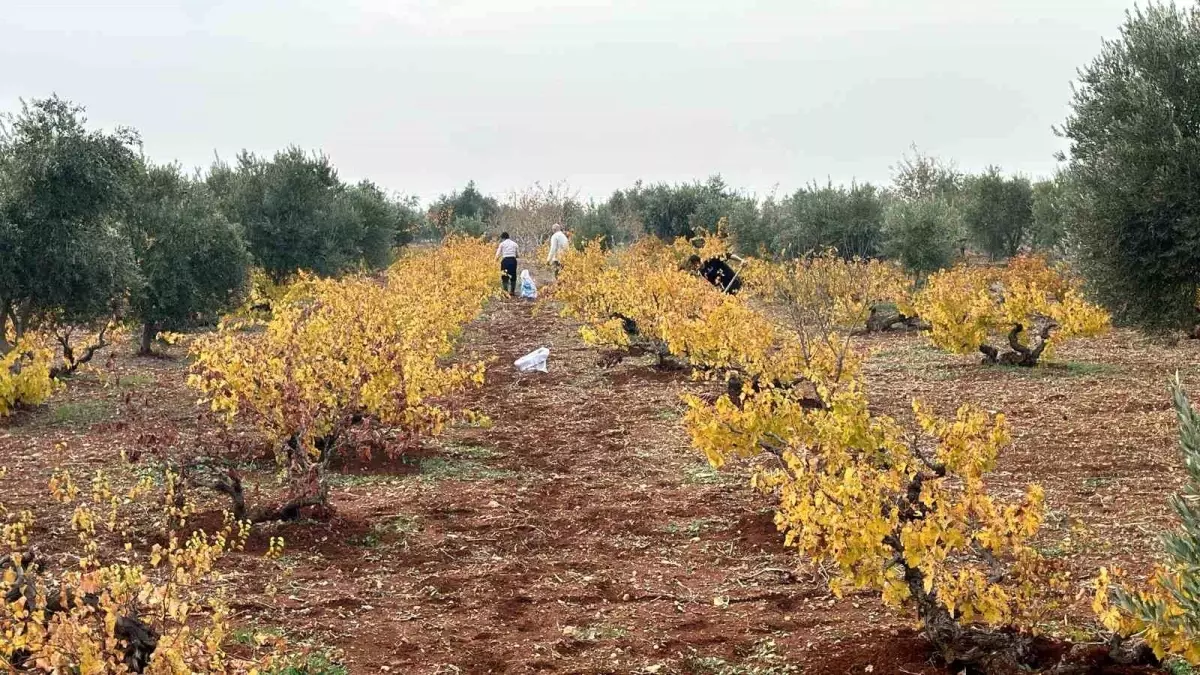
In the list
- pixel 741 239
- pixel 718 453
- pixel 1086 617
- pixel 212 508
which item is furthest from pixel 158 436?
pixel 741 239

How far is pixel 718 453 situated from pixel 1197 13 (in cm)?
660

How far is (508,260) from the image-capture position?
88.5ft

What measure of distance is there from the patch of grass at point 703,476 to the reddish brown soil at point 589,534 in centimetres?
3

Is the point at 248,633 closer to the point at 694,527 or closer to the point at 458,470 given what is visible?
the point at 694,527

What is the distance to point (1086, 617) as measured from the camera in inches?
197

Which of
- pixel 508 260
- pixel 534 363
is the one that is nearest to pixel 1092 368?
pixel 534 363

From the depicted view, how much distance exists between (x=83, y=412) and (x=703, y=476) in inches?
275

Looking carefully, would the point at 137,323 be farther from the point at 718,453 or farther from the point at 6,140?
the point at 718,453

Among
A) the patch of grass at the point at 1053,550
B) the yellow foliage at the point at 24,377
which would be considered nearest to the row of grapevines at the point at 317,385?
the yellow foliage at the point at 24,377

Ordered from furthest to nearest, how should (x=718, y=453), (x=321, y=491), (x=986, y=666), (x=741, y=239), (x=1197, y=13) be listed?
(x=741, y=239), (x=1197, y=13), (x=321, y=491), (x=718, y=453), (x=986, y=666)

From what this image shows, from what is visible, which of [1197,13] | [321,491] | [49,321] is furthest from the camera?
[49,321]

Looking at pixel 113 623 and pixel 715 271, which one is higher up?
pixel 715 271

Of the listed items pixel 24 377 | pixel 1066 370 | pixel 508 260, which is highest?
pixel 508 260

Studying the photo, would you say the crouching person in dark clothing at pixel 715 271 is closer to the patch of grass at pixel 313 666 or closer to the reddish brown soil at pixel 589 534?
the reddish brown soil at pixel 589 534
